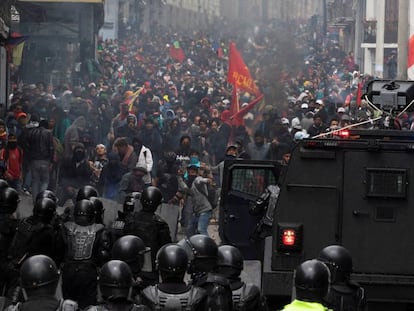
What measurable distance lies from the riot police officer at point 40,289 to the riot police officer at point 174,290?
0.68m

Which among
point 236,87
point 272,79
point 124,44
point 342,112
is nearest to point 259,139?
point 342,112

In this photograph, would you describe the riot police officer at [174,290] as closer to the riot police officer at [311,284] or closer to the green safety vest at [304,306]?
the riot police officer at [311,284]

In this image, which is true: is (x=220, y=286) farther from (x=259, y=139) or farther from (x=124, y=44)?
(x=124, y=44)

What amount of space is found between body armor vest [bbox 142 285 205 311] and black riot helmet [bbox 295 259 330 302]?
3.13ft

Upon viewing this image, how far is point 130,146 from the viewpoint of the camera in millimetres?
19484

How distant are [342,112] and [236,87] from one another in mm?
3109

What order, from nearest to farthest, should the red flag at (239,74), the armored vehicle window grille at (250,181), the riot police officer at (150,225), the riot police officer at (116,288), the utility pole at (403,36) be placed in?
the riot police officer at (116,288), the riot police officer at (150,225), the armored vehicle window grille at (250,181), the red flag at (239,74), the utility pole at (403,36)

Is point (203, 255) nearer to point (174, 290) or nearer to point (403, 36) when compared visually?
point (174, 290)

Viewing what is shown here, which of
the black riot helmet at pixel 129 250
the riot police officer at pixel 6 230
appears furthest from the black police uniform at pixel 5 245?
the black riot helmet at pixel 129 250

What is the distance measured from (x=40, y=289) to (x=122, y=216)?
510 centimetres

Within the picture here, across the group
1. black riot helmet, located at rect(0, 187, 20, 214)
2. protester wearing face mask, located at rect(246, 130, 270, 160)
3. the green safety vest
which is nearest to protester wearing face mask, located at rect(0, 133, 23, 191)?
protester wearing face mask, located at rect(246, 130, 270, 160)

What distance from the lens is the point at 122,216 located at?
41.0ft

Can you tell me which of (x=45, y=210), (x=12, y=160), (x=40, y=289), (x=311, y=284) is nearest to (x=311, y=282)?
(x=311, y=284)

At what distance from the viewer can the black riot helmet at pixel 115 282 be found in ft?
25.1
